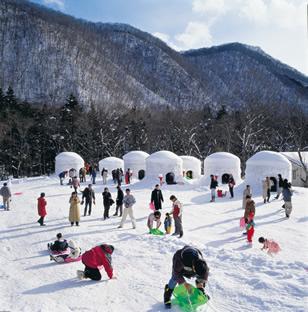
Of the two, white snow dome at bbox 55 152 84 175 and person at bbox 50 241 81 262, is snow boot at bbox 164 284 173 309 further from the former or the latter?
white snow dome at bbox 55 152 84 175

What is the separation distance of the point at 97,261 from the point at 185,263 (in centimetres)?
241

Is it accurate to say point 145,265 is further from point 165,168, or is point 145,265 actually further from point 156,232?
point 165,168

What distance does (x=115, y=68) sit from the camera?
318 ft

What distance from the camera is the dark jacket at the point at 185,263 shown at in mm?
3855

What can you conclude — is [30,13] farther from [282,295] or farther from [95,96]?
[282,295]

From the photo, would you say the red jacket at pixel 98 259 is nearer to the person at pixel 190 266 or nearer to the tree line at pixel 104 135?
the person at pixel 190 266

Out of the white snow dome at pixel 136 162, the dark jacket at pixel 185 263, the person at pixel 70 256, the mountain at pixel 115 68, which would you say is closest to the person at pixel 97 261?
the person at pixel 70 256

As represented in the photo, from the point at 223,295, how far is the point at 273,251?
3.14 meters

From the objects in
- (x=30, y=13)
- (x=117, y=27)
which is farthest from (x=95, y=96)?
(x=117, y=27)

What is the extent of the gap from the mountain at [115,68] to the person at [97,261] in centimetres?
2957

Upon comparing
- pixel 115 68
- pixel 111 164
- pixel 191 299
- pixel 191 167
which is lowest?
pixel 191 299

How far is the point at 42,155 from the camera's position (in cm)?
4078

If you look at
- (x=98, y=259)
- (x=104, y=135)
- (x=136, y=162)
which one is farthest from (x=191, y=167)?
(x=98, y=259)

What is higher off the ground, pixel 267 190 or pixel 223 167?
pixel 223 167
